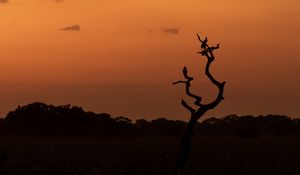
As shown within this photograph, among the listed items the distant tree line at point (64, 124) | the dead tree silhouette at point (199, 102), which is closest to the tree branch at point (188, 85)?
the dead tree silhouette at point (199, 102)

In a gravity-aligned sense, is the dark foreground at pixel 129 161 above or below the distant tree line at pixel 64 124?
below

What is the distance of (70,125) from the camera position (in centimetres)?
5259

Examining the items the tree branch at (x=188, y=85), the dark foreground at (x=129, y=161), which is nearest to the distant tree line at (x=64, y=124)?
the dark foreground at (x=129, y=161)

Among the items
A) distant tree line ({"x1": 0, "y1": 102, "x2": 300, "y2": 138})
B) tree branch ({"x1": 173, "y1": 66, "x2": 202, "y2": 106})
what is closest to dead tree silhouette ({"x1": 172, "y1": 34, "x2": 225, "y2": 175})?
tree branch ({"x1": 173, "y1": 66, "x2": 202, "y2": 106})

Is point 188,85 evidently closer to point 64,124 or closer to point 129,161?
point 129,161

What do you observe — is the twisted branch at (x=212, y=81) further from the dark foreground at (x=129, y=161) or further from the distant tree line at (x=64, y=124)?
the distant tree line at (x=64, y=124)

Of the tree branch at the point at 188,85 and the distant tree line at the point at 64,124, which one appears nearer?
the tree branch at the point at 188,85

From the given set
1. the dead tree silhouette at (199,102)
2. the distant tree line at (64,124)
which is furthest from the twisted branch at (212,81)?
→ the distant tree line at (64,124)

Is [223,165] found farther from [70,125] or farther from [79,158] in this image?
[70,125]

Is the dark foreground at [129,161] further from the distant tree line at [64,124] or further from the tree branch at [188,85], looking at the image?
the distant tree line at [64,124]

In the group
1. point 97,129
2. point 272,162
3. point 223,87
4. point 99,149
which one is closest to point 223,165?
point 272,162

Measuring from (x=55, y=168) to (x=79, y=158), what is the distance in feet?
9.64

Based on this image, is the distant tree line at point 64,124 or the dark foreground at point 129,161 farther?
the distant tree line at point 64,124

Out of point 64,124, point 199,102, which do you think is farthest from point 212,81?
point 64,124
